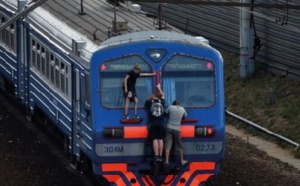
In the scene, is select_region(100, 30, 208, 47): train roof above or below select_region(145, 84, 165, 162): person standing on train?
above

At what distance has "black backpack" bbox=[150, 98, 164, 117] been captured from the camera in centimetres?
1819

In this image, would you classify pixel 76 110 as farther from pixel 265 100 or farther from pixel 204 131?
pixel 265 100

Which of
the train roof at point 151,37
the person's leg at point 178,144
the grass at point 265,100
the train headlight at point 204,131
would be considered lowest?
the grass at point 265,100

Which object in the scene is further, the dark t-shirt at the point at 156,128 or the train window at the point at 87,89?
the train window at the point at 87,89

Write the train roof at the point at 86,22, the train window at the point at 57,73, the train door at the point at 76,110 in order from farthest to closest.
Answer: the train window at the point at 57,73
the train roof at the point at 86,22
the train door at the point at 76,110

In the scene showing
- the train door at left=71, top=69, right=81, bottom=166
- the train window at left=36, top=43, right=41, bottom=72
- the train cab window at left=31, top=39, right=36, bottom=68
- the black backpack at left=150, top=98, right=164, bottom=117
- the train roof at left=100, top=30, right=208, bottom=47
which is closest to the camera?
the black backpack at left=150, top=98, right=164, bottom=117

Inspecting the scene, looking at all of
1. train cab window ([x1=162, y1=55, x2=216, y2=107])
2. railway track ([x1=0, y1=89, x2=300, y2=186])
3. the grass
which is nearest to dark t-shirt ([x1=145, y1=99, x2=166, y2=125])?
train cab window ([x1=162, y1=55, x2=216, y2=107])

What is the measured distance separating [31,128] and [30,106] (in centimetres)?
46

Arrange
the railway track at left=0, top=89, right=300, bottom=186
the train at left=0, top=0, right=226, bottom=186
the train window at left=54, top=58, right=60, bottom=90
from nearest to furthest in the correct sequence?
the train at left=0, top=0, right=226, bottom=186
the railway track at left=0, top=89, right=300, bottom=186
the train window at left=54, top=58, right=60, bottom=90

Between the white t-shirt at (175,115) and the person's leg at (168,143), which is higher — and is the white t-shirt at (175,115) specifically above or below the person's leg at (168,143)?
above

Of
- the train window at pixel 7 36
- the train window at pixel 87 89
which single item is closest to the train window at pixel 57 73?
the train window at pixel 87 89

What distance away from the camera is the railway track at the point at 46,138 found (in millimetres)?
21120

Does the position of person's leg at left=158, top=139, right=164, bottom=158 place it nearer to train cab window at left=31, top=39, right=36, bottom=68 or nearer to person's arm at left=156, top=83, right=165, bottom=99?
person's arm at left=156, top=83, right=165, bottom=99

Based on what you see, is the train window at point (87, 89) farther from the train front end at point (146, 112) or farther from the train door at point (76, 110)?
the train door at point (76, 110)
